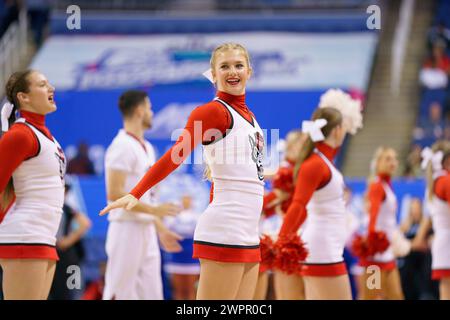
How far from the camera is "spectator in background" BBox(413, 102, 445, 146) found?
12.8 metres

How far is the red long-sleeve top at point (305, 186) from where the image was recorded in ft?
16.9

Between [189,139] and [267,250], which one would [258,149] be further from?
[267,250]

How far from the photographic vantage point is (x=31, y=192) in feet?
14.7

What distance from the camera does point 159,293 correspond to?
5.91 m

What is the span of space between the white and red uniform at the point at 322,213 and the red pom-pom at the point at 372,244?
5.13 feet

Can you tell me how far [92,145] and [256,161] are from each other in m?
9.00

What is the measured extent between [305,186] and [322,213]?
31 centimetres

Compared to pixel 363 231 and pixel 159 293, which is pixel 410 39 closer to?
pixel 363 231

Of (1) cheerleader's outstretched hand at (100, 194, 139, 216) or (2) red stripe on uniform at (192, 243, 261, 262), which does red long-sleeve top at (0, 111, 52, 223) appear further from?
(2) red stripe on uniform at (192, 243, 261, 262)

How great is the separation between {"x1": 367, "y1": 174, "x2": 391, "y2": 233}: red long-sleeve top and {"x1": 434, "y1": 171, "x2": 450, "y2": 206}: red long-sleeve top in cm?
65

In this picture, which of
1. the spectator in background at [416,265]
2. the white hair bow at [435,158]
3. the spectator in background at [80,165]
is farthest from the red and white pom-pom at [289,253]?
the spectator in background at [80,165]

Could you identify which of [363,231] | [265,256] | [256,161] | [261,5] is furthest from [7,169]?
[261,5]

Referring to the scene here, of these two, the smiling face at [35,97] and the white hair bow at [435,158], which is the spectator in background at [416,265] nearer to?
the white hair bow at [435,158]

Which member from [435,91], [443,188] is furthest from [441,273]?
[435,91]
